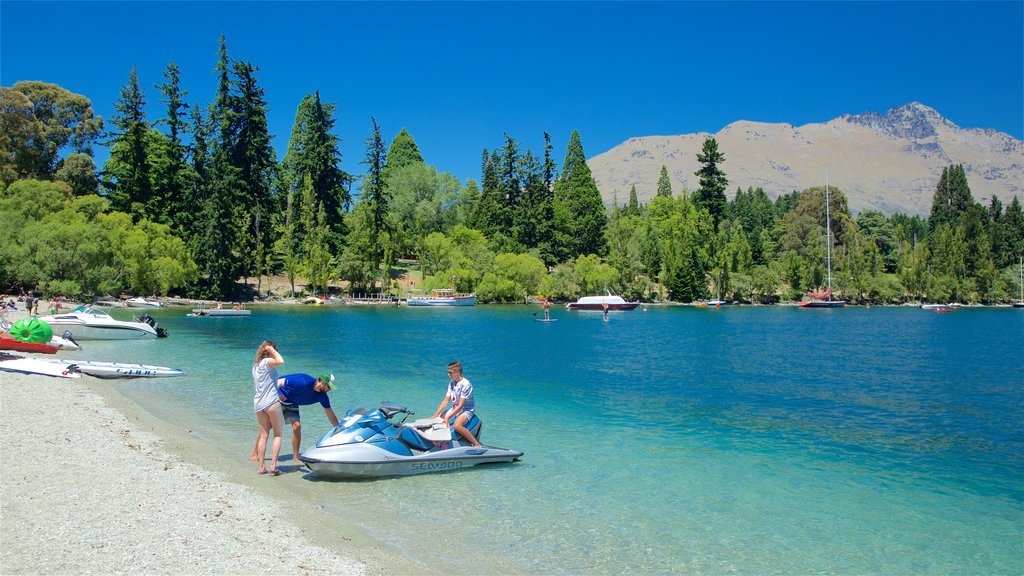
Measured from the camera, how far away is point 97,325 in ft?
120

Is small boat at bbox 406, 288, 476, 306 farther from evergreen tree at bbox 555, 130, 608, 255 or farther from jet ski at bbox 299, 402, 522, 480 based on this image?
jet ski at bbox 299, 402, 522, 480

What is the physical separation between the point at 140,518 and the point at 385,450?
13.2 ft

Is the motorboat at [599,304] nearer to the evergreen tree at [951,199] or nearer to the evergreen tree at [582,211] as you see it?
the evergreen tree at [582,211]

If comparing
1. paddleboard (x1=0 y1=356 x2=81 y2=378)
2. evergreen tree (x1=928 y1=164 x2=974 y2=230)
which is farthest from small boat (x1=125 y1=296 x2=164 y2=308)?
evergreen tree (x1=928 y1=164 x2=974 y2=230)

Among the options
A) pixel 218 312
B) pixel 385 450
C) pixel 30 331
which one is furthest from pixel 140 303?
pixel 385 450

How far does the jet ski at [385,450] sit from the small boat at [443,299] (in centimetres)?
7267

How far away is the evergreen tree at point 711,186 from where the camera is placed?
119m

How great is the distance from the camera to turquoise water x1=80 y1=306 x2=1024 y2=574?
9227 mm

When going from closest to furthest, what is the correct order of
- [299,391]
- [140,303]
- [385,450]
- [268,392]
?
[268,392] → [299,391] → [385,450] → [140,303]

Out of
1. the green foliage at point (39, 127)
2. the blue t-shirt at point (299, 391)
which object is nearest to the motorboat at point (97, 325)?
the blue t-shirt at point (299, 391)

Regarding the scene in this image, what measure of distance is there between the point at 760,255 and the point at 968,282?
3833 cm

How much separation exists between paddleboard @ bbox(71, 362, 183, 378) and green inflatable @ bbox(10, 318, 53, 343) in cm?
495

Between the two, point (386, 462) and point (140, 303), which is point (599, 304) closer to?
point (140, 303)

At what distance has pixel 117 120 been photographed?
253 feet
